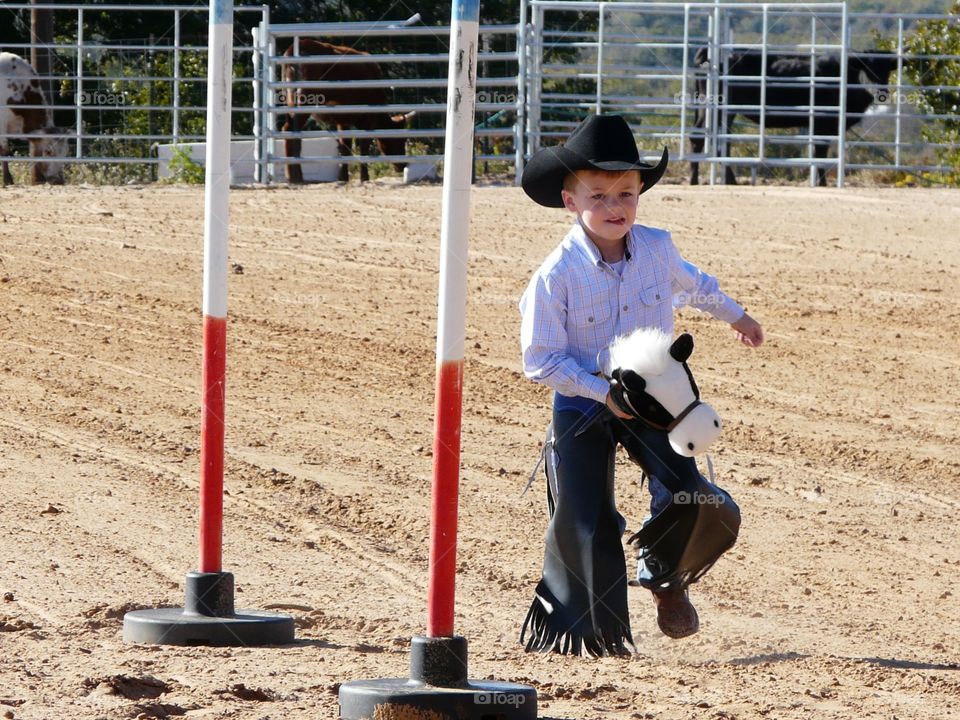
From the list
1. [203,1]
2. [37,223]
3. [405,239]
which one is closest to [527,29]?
[405,239]

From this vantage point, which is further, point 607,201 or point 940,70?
point 940,70

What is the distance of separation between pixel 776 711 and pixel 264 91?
49.6ft

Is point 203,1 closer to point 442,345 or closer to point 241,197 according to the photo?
point 241,197

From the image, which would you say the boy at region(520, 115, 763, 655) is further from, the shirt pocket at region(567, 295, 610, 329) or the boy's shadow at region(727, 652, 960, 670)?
the boy's shadow at region(727, 652, 960, 670)

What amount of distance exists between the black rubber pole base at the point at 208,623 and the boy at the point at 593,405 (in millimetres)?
835

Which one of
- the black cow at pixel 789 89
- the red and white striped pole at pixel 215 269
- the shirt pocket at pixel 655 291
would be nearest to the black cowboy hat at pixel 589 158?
the shirt pocket at pixel 655 291

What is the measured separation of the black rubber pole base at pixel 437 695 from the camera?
393 cm

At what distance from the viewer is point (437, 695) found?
3.94 m

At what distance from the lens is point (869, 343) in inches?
436

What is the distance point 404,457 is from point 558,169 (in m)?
3.37

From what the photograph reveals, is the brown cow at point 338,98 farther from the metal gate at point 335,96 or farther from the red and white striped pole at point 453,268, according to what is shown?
the red and white striped pole at point 453,268

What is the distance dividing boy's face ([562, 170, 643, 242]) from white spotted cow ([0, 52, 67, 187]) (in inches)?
592

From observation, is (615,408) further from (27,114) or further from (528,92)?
(27,114)

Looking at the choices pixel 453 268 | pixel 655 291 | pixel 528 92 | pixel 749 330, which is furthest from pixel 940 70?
pixel 453 268
